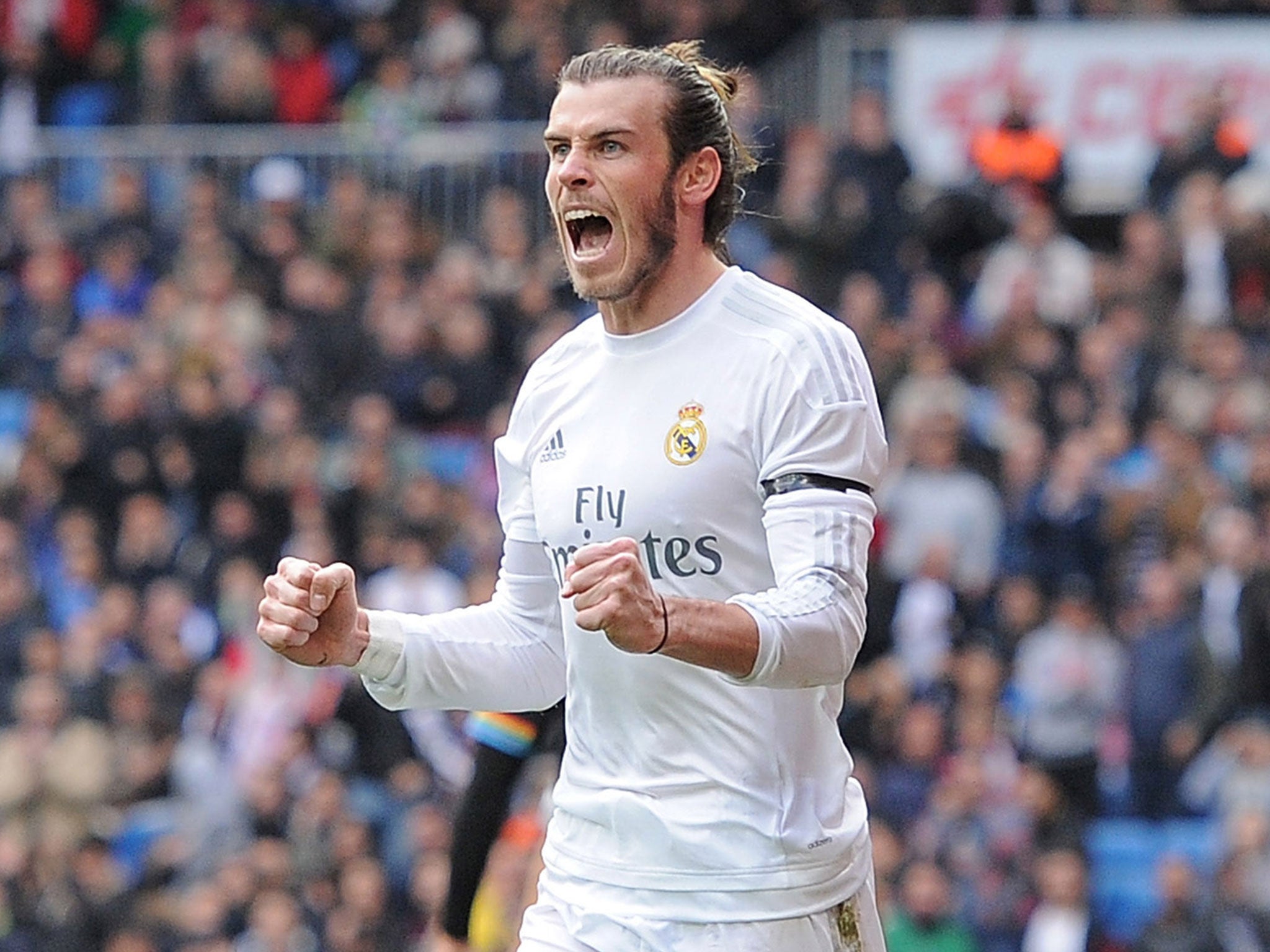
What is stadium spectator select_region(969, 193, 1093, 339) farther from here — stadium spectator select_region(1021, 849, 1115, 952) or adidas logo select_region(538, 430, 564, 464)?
adidas logo select_region(538, 430, 564, 464)

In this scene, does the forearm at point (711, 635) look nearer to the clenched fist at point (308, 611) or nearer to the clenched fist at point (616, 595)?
the clenched fist at point (616, 595)

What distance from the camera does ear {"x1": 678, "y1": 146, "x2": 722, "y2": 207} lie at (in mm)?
4535

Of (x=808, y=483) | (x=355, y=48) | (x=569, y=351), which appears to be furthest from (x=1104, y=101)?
(x=808, y=483)

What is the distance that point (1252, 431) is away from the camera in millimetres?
13062

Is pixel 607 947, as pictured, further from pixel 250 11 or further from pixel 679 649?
pixel 250 11

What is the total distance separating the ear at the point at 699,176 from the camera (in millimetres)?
4535

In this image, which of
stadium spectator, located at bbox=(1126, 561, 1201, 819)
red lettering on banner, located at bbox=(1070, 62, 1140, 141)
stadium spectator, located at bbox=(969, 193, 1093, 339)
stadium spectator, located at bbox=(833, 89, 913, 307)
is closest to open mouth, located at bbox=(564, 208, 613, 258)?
stadium spectator, located at bbox=(1126, 561, 1201, 819)

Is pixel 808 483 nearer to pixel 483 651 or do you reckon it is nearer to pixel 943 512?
pixel 483 651

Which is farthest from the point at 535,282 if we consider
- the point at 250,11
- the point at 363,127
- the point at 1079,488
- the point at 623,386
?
the point at 623,386

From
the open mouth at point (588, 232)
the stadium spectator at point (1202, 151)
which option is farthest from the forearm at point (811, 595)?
the stadium spectator at point (1202, 151)

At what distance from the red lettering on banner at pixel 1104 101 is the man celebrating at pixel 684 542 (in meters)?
12.2

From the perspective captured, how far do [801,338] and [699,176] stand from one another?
0.42 meters

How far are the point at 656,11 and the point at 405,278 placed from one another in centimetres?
367

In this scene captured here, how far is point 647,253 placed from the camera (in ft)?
14.7
